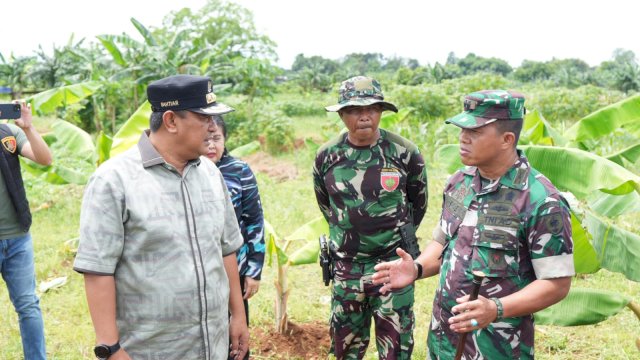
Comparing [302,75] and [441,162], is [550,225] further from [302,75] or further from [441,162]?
[302,75]

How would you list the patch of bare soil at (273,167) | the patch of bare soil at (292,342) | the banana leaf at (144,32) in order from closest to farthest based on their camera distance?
the patch of bare soil at (292,342)
the banana leaf at (144,32)
the patch of bare soil at (273,167)

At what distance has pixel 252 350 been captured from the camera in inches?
154

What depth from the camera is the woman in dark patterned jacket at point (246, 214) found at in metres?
2.81

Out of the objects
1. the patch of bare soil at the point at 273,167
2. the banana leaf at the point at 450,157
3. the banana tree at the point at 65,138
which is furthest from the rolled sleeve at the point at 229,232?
the patch of bare soil at the point at 273,167

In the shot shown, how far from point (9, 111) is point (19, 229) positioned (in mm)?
695

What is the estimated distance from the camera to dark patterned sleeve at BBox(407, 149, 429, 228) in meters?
3.04

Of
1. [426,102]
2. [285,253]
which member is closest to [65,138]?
[285,253]

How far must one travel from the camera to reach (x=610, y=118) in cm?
305

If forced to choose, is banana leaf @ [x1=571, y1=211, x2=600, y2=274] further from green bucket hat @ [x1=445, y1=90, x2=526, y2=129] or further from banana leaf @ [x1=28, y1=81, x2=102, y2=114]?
banana leaf @ [x1=28, y1=81, x2=102, y2=114]

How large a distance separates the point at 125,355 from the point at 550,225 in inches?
62.2

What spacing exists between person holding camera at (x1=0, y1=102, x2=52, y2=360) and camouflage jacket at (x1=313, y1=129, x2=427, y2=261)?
5.93ft

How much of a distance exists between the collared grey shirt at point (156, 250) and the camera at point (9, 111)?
4.95 feet

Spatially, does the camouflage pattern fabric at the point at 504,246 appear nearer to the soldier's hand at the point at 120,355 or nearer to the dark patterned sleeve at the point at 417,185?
the dark patterned sleeve at the point at 417,185

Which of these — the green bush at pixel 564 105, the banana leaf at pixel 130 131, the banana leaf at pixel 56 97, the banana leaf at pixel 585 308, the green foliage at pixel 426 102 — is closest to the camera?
the banana leaf at pixel 585 308
